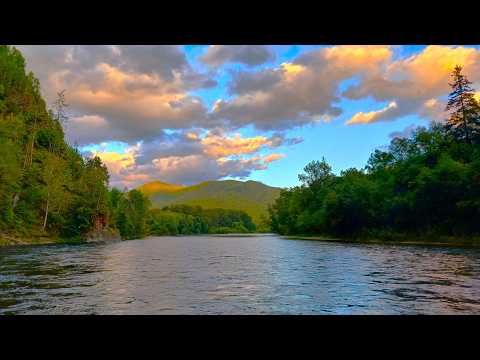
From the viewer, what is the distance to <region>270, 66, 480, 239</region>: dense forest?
44.0 m

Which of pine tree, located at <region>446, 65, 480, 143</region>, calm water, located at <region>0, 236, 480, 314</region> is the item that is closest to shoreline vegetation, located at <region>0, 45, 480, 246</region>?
pine tree, located at <region>446, 65, 480, 143</region>

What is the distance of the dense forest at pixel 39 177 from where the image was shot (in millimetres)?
47781

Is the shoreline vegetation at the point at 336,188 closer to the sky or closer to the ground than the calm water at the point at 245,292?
closer to the sky

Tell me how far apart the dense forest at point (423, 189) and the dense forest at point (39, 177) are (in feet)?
134

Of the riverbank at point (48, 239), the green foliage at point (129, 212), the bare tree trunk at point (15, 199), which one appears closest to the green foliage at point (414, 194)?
the riverbank at point (48, 239)

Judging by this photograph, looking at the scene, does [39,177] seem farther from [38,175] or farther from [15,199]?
[15,199]

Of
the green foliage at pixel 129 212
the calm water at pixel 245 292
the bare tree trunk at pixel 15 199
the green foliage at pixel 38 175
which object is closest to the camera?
the calm water at pixel 245 292

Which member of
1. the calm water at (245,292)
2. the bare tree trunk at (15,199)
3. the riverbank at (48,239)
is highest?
the bare tree trunk at (15,199)

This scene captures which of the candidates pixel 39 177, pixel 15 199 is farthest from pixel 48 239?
pixel 39 177

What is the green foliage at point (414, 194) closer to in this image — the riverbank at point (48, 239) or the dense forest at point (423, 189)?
the dense forest at point (423, 189)

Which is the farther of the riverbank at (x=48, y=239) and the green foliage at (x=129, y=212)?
the green foliage at (x=129, y=212)
